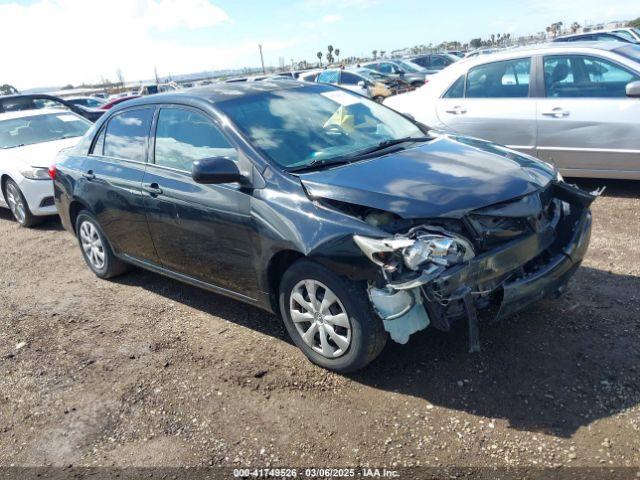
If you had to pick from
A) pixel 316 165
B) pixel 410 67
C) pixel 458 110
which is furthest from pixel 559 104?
pixel 410 67

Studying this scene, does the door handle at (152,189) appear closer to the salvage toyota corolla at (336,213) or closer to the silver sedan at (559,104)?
the salvage toyota corolla at (336,213)

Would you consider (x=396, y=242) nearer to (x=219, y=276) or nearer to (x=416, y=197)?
(x=416, y=197)

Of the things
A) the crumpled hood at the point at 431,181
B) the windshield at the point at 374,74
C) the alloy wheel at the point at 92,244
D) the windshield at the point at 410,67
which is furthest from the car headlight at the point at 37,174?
the windshield at the point at 410,67

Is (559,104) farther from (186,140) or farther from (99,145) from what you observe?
(99,145)

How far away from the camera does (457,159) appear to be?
3715mm

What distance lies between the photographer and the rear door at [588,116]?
6.03 meters

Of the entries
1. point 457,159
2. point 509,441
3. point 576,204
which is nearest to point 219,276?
point 457,159

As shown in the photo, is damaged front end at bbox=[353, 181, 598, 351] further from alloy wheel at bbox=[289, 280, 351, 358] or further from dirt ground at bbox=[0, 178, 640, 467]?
dirt ground at bbox=[0, 178, 640, 467]

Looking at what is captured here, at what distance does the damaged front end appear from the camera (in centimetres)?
294

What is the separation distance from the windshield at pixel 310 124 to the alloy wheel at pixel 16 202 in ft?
17.3

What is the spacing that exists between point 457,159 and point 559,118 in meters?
3.32

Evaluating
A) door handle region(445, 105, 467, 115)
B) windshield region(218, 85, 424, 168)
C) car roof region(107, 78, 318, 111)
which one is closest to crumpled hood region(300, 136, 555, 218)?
windshield region(218, 85, 424, 168)

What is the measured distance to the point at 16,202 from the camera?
26.6 ft

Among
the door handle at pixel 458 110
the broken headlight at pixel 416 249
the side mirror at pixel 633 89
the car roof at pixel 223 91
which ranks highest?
the car roof at pixel 223 91
